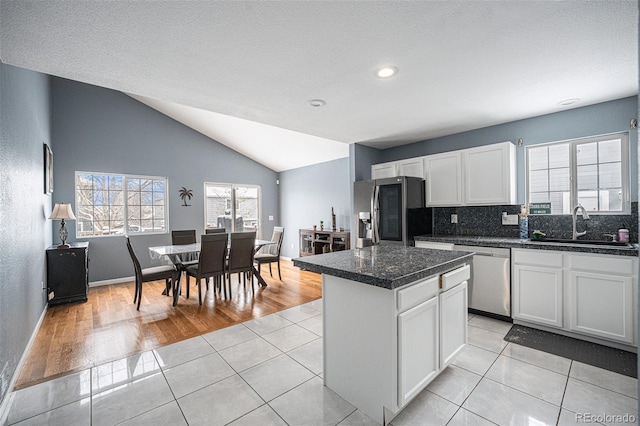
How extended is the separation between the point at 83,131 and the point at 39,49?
388 centimetres

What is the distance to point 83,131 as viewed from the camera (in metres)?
4.89

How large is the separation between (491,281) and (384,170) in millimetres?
2158

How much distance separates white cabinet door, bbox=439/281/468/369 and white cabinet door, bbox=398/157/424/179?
216 centimetres

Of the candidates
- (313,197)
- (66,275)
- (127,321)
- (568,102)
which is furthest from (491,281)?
(66,275)

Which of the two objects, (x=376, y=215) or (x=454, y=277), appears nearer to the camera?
(x=454, y=277)

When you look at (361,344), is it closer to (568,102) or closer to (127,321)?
(127,321)

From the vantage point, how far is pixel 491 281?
3.09 metres

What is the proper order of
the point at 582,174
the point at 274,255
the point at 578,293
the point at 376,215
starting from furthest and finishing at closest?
the point at 274,255, the point at 376,215, the point at 582,174, the point at 578,293

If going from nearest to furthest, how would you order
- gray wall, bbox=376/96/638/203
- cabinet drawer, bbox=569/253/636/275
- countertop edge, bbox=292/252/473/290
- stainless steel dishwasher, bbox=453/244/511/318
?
countertop edge, bbox=292/252/473/290 → cabinet drawer, bbox=569/253/636/275 → gray wall, bbox=376/96/638/203 → stainless steel dishwasher, bbox=453/244/511/318

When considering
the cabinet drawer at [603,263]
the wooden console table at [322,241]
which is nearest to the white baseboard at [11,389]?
the wooden console table at [322,241]

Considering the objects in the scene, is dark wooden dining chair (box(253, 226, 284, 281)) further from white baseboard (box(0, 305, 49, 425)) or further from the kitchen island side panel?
the kitchen island side panel

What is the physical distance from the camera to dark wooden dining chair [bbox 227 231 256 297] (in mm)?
4066

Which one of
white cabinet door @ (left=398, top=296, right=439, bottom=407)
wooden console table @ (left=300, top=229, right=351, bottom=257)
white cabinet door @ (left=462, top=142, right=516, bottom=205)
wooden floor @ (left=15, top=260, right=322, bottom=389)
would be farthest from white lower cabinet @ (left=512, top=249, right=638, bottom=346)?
wooden console table @ (left=300, top=229, right=351, bottom=257)

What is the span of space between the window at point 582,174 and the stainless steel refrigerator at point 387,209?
1.31 m
